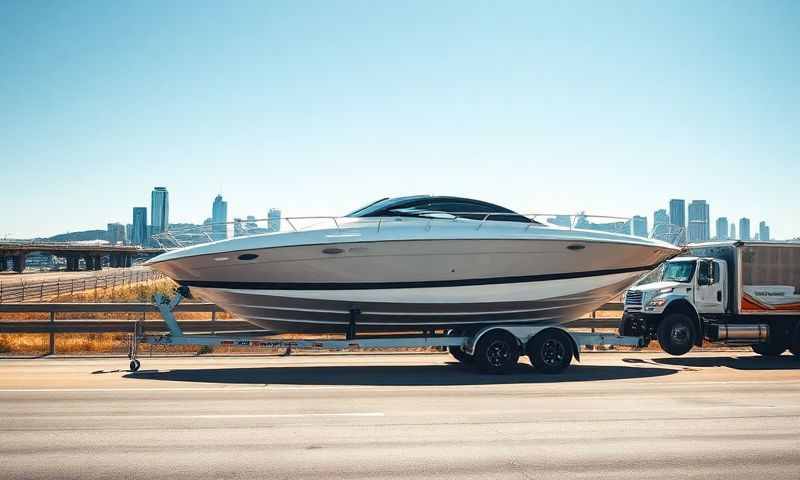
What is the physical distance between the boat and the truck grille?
193 centimetres

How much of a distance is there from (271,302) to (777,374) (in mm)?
9383

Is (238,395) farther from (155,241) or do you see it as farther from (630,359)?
(630,359)

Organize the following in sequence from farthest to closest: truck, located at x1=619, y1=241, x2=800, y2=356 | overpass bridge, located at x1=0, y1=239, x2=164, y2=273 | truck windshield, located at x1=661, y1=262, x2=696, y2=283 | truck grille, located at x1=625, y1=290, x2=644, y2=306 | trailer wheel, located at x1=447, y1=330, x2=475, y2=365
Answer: overpass bridge, located at x1=0, y1=239, x2=164, y2=273 < truck windshield, located at x1=661, y1=262, x2=696, y2=283 < truck grille, located at x1=625, y1=290, x2=644, y2=306 < truck, located at x1=619, y1=241, x2=800, y2=356 < trailer wheel, located at x1=447, y1=330, x2=475, y2=365

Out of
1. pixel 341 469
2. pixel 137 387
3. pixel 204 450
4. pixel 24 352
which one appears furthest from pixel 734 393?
pixel 24 352

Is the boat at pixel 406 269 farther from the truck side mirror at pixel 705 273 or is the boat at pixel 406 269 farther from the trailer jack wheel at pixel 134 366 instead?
the truck side mirror at pixel 705 273

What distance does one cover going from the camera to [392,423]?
7.51 m

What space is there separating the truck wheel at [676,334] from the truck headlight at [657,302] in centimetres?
30

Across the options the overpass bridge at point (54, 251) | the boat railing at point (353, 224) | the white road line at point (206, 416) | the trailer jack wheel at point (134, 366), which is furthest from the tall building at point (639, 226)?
the overpass bridge at point (54, 251)

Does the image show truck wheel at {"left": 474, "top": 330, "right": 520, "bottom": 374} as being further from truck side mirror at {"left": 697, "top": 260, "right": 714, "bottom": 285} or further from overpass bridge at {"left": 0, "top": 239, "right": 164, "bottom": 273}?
overpass bridge at {"left": 0, "top": 239, "right": 164, "bottom": 273}

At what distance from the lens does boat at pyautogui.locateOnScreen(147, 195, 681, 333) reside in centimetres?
1159

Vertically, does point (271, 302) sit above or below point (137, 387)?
above

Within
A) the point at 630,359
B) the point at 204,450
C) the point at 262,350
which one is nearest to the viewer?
the point at 204,450

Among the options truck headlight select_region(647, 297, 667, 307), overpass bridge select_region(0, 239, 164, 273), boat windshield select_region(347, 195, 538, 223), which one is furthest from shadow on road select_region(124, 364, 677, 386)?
overpass bridge select_region(0, 239, 164, 273)

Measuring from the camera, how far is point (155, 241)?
13.0 metres
